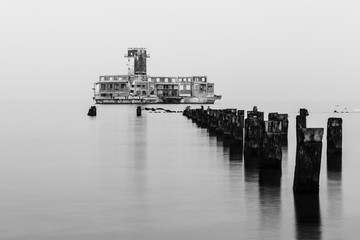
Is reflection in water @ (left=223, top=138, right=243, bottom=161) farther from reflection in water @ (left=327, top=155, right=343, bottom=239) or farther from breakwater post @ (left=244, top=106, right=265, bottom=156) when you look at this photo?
reflection in water @ (left=327, top=155, right=343, bottom=239)

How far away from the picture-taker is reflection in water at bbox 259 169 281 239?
1284cm

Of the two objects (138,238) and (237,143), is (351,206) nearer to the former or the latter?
(138,238)

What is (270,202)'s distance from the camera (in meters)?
15.6

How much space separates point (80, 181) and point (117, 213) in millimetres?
5576

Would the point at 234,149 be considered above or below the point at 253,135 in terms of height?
below

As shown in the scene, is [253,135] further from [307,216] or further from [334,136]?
[307,216]

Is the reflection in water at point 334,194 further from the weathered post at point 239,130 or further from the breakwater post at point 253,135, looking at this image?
the weathered post at point 239,130

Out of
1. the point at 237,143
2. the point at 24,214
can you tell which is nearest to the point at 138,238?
the point at 24,214

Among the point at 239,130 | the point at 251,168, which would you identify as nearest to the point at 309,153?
the point at 251,168

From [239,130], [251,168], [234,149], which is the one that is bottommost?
[251,168]

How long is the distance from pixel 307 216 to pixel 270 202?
173 centimetres

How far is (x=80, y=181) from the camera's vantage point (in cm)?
1970

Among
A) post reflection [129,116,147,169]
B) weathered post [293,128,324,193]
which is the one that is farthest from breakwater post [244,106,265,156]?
weathered post [293,128,324,193]

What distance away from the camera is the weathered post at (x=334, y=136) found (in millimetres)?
25391
